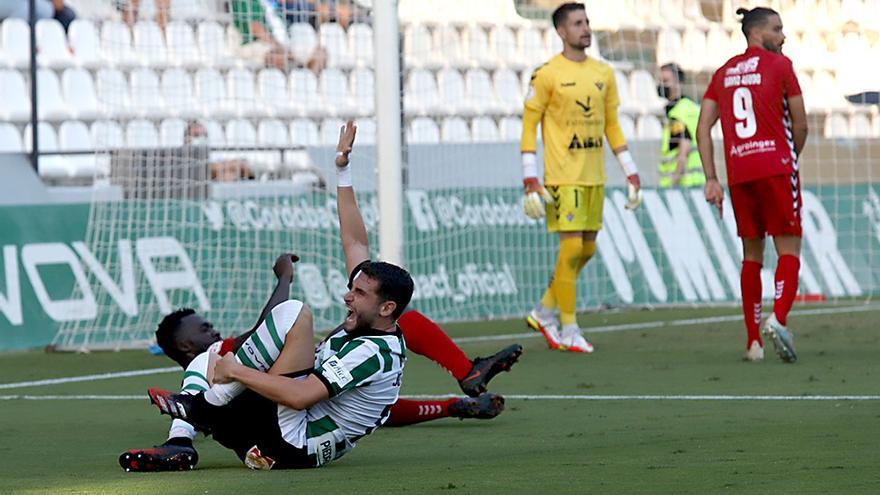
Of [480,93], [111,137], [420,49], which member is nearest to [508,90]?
[480,93]

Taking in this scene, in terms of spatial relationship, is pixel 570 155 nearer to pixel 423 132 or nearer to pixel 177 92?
pixel 177 92

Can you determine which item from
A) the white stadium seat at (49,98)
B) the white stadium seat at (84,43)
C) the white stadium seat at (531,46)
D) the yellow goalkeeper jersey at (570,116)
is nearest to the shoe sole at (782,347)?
the yellow goalkeeper jersey at (570,116)

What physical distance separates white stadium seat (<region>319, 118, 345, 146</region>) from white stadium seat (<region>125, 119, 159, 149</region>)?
4.77 feet

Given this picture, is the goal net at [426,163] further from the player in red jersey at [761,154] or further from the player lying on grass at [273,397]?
the player lying on grass at [273,397]

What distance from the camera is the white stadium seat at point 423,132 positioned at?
14.7 meters

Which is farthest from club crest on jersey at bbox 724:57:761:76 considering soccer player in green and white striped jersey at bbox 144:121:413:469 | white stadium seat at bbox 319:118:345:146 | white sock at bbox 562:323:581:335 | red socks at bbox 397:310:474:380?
white stadium seat at bbox 319:118:345:146

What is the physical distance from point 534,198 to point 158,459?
5.19 m

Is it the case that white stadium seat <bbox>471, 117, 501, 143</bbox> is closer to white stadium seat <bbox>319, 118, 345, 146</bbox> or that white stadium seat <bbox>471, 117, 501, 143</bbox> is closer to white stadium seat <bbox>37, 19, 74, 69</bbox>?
white stadium seat <bbox>319, 118, 345, 146</bbox>

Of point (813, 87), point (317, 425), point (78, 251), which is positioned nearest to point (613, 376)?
point (317, 425)

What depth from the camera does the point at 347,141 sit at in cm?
668

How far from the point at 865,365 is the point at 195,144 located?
6069 millimetres

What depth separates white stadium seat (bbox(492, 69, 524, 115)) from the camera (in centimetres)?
1575

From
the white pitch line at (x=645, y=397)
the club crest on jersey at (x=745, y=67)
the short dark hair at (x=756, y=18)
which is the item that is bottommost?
the white pitch line at (x=645, y=397)

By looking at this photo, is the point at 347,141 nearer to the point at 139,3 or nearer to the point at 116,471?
the point at 116,471
